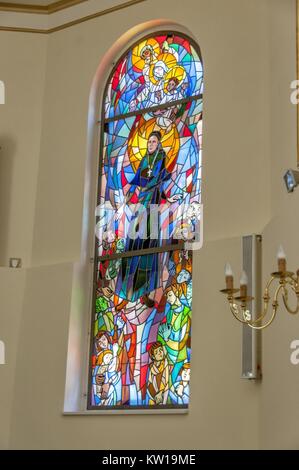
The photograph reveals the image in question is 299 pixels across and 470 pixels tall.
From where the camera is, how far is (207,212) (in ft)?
22.1

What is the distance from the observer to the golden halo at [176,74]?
754 centimetres

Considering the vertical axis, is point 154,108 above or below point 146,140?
above

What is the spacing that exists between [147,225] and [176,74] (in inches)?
57.4

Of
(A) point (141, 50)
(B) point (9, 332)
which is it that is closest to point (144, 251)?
(B) point (9, 332)

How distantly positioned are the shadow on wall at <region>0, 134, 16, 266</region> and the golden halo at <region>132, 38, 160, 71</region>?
143cm

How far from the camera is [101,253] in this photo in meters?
7.51

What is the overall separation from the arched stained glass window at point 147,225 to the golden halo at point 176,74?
0.01m

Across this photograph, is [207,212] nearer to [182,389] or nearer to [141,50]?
[182,389]

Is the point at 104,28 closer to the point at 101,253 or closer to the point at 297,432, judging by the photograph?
the point at 101,253

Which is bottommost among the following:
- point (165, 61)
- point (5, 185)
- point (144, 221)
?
point (144, 221)

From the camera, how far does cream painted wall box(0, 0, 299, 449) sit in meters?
6.01

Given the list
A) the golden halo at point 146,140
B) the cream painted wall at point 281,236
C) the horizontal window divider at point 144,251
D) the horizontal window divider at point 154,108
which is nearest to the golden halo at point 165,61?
the horizontal window divider at point 154,108

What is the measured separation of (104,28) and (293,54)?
2676mm

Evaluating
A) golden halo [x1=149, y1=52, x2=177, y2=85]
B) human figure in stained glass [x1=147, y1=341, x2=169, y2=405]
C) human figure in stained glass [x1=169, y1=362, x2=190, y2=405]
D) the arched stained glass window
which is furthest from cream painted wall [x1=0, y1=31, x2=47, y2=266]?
human figure in stained glass [x1=169, y1=362, x2=190, y2=405]
